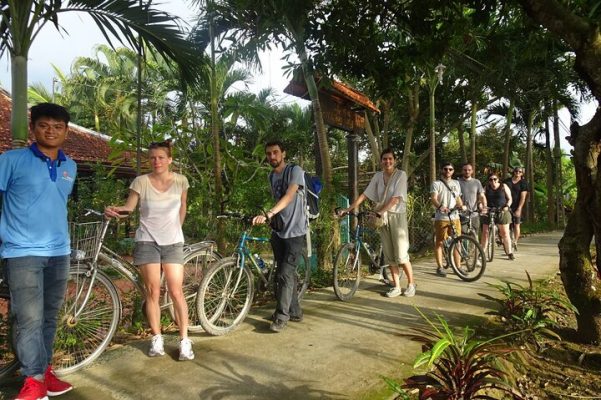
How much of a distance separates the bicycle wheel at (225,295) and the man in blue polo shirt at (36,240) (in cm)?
124

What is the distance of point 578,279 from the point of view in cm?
353

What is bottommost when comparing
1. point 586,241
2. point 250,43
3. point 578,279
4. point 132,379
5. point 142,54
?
point 132,379

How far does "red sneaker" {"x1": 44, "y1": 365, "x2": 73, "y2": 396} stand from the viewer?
2695mm

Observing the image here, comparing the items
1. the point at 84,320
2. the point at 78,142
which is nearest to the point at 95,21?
the point at 84,320

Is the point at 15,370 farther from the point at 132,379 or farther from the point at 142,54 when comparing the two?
the point at 142,54

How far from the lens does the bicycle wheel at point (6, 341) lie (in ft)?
9.33

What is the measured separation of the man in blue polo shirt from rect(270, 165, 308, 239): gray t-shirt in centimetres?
192

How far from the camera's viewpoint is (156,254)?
10.9 feet

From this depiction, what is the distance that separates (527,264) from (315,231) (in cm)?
399

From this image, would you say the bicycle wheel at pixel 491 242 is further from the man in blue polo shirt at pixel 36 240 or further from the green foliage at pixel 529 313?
the man in blue polo shirt at pixel 36 240

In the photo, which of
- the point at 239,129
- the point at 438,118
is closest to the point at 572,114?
the point at 438,118

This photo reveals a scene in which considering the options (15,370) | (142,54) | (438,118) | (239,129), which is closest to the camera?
(15,370)

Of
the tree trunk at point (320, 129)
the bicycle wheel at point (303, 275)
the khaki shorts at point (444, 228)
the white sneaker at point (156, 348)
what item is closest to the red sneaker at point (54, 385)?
the white sneaker at point (156, 348)

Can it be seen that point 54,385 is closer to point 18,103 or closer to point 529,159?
point 18,103
